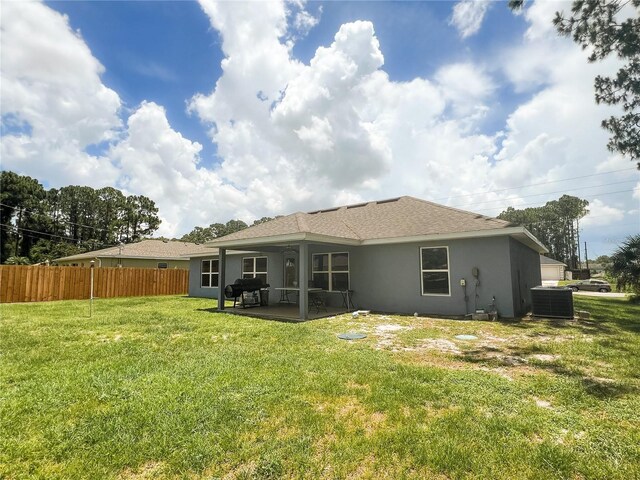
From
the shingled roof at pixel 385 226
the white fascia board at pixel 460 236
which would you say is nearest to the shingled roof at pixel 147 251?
the shingled roof at pixel 385 226

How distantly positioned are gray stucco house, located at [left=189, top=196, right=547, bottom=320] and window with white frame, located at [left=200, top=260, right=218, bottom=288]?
466 cm

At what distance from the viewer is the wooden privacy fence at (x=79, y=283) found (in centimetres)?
1404

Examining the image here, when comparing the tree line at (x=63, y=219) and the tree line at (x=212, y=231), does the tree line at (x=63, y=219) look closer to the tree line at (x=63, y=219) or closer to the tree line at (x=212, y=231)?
the tree line at (x=63, y=219)

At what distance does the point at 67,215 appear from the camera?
142 ft

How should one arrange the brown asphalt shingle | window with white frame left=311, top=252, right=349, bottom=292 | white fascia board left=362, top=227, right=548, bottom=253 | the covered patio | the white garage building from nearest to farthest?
white fascia board left=362, top=227, right=548, bottom=253, the covered patio, the brown asphalt shingle, window with white frame left=311, top=252, right=349, bottom=292, the white garage building

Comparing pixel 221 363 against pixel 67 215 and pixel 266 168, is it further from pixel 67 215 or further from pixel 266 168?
pixel 67 215

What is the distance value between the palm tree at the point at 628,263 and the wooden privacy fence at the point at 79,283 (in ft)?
78.7

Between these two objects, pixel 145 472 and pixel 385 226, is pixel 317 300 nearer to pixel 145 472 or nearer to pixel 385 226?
pixel 385 226

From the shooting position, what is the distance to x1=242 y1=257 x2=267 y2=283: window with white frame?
14250mm

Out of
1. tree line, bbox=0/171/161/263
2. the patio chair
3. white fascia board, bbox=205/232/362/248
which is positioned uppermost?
tree line, bbox=0/171/161/263

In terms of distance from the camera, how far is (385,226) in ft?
37.6

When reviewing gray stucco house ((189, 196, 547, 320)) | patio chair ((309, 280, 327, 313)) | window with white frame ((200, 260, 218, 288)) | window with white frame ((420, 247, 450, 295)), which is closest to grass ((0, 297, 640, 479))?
gray stucco house ((189, 196, 547, 320))

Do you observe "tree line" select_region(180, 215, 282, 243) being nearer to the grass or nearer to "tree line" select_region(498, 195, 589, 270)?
"tree line" select_region(498, 195, 589, 270)

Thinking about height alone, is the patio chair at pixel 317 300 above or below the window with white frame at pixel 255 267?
below
